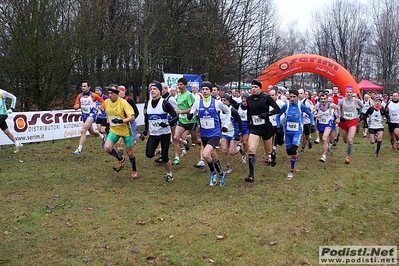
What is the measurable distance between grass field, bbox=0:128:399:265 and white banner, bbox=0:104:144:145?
3.20 m

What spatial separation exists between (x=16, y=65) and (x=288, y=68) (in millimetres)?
15093

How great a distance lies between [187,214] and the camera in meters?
5.85

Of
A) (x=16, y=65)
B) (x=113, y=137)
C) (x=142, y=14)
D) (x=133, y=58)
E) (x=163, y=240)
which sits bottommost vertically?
(x=163, y=240)

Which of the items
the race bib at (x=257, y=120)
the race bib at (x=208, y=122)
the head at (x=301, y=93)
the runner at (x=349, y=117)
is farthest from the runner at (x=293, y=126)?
the head at (x=301, y=93)

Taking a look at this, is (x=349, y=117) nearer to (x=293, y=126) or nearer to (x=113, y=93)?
(x=293, y=126)

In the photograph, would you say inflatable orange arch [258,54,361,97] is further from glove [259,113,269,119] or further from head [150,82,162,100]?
head [150,82,162,100]

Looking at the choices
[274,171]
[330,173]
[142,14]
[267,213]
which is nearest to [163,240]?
[267,213]

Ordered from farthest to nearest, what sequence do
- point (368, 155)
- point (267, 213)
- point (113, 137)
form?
point (368, 155), point (113, 137), point (267, 213)

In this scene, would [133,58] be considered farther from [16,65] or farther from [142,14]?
[16,65]

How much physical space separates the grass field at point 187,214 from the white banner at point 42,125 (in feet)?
10.5

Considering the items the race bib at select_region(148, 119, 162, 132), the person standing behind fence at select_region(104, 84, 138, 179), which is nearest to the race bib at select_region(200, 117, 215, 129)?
the race bib at select_region(148, 119, 162, 132)

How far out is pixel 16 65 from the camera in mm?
14867

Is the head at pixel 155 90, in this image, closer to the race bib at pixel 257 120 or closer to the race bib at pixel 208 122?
the race bib at pixel 208 122

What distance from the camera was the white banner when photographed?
12.4 metres
